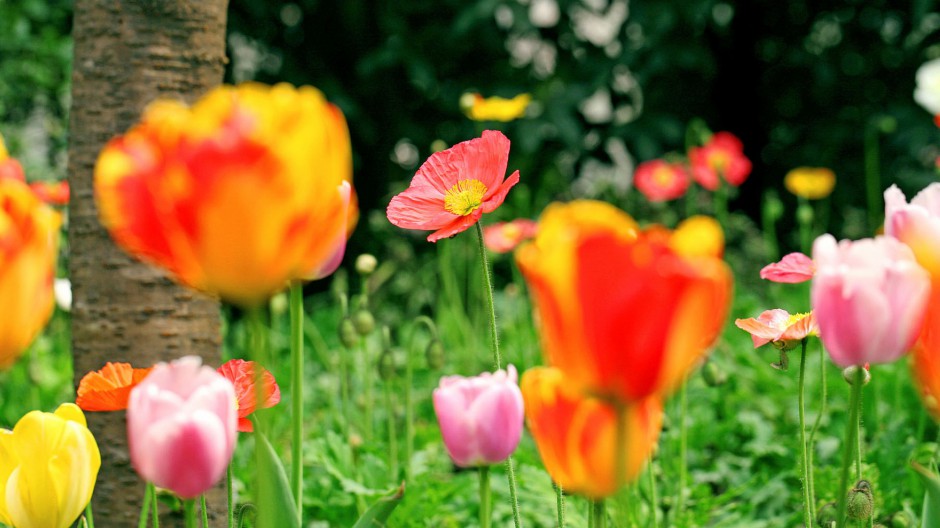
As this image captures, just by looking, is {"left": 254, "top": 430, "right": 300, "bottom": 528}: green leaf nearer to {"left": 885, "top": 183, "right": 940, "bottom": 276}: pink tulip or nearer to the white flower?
{"left": 885, "top": 183, "right": 940, "bottom": 276}: pink tulip

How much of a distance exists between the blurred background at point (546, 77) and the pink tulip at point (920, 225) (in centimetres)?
218

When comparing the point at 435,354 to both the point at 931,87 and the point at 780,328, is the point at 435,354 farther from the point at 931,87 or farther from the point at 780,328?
the point at 931,87

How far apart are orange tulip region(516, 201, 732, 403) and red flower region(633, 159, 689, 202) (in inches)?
90.8

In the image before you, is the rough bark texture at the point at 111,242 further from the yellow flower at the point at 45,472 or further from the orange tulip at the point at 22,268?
the orange tulip at the point at 22,268

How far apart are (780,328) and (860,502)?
0.17 metres

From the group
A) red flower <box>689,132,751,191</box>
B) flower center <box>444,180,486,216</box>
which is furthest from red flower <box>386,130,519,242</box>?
red flower <box>689,132,751,191</box>

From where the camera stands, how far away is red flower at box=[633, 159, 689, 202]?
274 centimetres

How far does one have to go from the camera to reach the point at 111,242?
4.26 ft

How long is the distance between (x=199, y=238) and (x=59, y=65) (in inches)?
135

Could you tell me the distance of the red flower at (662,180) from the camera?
2.74m

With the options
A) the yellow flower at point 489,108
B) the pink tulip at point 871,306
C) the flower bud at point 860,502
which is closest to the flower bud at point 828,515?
the flower bud at point 860,502

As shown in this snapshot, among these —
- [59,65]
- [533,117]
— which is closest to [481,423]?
[533,117]

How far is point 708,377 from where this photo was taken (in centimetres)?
137

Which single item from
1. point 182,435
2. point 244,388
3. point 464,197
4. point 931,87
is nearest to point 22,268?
point 182,435
